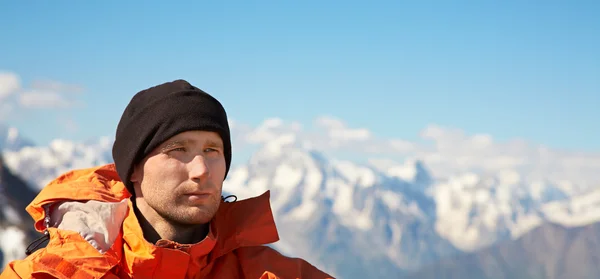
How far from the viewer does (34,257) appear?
11.8 ft

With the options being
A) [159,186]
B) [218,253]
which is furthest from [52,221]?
[218,253]

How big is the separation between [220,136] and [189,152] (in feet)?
0.74

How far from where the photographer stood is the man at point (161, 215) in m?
3.71

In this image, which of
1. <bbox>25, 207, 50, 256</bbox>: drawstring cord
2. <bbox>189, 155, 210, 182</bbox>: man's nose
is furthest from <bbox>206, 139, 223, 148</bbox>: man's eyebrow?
<bbox>25, 207, 50, 256</bbox>: drawstring cord

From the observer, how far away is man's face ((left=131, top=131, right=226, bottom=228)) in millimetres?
3838

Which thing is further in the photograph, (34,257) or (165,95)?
(165,95)

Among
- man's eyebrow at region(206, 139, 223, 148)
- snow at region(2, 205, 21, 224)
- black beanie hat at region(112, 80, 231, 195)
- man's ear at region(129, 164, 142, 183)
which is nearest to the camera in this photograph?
black beanie hat at region(112, 80, 231, 195)

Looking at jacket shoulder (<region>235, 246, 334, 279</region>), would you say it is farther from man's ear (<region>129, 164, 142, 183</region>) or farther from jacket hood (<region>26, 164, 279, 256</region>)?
man's ear (<region>129, 164, 142, 183</region>)

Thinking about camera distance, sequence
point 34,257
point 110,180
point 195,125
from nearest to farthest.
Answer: point 34,257 < point 195,125 < point 110,180

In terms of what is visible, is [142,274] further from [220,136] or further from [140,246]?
[220,136]

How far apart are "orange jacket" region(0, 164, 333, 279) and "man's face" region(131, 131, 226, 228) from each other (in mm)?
159

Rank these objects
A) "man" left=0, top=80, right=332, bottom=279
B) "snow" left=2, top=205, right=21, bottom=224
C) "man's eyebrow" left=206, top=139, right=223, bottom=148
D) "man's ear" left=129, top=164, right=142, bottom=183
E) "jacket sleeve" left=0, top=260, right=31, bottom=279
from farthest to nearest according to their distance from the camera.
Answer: "snow" left=2, top=205, right=21, bottom=224 → "man's ear" left=129, top=164, right=142, bottom=183 → "man's eyebrow" left=206, top=139, right=223, bottom=148 → "man" left=0, top=80, right=332, bottom=279 → "jacket sleeve" left=0, top=260, right=31, bottom=279

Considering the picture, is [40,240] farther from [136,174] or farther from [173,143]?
[173,143]

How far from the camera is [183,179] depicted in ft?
12.7
